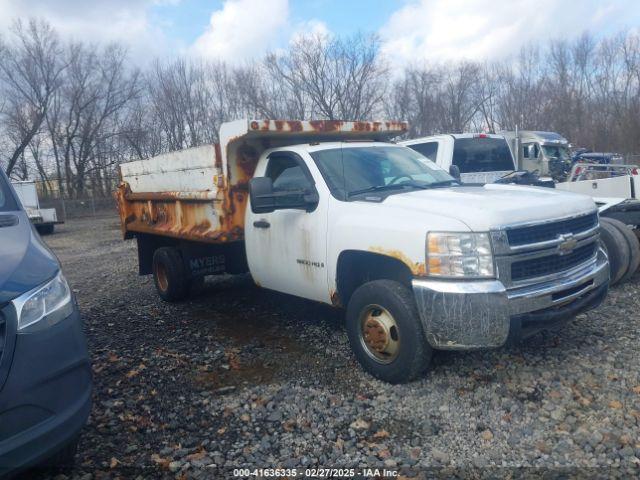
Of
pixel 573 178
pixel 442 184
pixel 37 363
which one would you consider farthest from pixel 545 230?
pixel 573 178

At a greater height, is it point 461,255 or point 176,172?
point 176,172

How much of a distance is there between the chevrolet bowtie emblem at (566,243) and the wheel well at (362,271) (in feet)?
3.62

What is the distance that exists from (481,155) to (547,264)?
22.7ft

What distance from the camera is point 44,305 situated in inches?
101

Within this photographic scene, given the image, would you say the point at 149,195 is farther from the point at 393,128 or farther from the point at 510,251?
the point at 510,251

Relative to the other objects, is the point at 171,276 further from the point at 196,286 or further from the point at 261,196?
the point at 261,196

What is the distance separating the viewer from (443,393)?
3777 millimetres

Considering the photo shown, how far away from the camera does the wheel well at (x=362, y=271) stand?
4047 mm

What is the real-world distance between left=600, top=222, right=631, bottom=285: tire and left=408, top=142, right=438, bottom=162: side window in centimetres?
406

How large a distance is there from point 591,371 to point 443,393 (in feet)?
4.01

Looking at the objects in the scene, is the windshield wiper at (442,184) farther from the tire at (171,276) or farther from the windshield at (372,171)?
the tire at (171,276)

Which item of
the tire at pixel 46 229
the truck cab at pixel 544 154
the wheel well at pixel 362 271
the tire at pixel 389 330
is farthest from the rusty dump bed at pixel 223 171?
the tire at pixel 46 229

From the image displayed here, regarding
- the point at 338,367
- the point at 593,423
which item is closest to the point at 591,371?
the point at 593,423

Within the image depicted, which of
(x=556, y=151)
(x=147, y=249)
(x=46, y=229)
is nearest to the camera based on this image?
(x=147, y=249)
